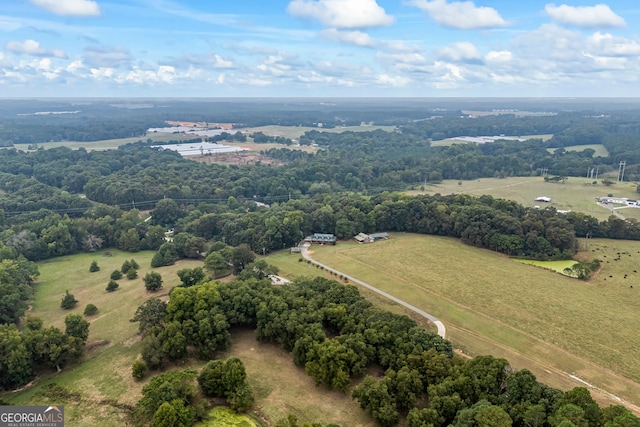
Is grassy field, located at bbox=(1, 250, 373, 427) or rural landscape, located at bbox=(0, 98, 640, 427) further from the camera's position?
grassy field, located at bbox=(1, 250, 373, 427)

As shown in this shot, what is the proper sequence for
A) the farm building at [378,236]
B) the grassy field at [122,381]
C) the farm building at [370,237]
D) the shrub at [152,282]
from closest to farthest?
1. the grassy field at [122,381]
2. the shrub at [152,282]
3. the farm building at [370,237]
4. the farm building at [378,236]

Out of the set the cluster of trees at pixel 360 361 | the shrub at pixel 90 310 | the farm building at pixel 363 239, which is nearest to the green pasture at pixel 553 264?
the farm building at pixel 363 239

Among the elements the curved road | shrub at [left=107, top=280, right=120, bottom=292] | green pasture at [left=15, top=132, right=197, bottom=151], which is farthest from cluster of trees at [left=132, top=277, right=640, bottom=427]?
green pasture at [left=15, top=132, right=197, bottom=151]

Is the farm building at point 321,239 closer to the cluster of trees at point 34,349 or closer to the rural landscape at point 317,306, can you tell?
the rural landscape at point 317,306

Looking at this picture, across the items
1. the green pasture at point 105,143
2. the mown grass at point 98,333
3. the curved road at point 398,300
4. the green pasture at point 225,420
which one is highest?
the green pasture at point 105,143

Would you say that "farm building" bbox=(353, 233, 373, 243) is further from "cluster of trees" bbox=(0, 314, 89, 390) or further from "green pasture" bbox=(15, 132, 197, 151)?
"green pasture" bbox=(15, 132, 197, 151)

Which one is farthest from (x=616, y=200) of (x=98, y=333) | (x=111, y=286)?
(x=98, y=333)
